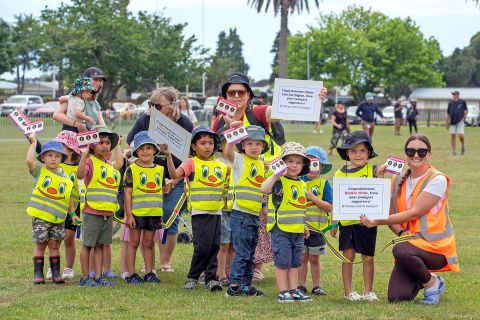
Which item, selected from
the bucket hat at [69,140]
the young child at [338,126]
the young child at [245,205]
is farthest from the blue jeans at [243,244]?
the young child at [338,126]

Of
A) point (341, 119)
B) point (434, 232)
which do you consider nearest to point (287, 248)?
point (434, 232)

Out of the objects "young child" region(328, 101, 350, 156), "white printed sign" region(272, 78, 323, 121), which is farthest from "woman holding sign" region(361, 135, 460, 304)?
"young child" region(328, 101, 350, 156)

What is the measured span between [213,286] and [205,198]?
31.7 inches

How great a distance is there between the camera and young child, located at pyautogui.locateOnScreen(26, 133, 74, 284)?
30.0ft

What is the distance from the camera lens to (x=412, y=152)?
27.8ft

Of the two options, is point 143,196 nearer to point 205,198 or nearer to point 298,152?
point 205,198

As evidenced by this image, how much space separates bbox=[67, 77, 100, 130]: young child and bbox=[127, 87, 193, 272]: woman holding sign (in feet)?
1.62

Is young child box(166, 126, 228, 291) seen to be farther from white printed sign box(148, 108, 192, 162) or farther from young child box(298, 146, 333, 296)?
young child box(298, 146, 333, 296)

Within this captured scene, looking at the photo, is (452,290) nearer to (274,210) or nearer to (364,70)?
(274,210)

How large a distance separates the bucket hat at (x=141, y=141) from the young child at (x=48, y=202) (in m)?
0.68

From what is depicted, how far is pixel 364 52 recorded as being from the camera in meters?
91.6

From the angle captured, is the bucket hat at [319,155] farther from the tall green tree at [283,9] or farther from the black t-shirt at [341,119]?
the tall green tree at [283,9]

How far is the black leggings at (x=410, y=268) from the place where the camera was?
837 centimetres

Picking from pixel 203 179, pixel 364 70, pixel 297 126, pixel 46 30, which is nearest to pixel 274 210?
pixel 203 179
